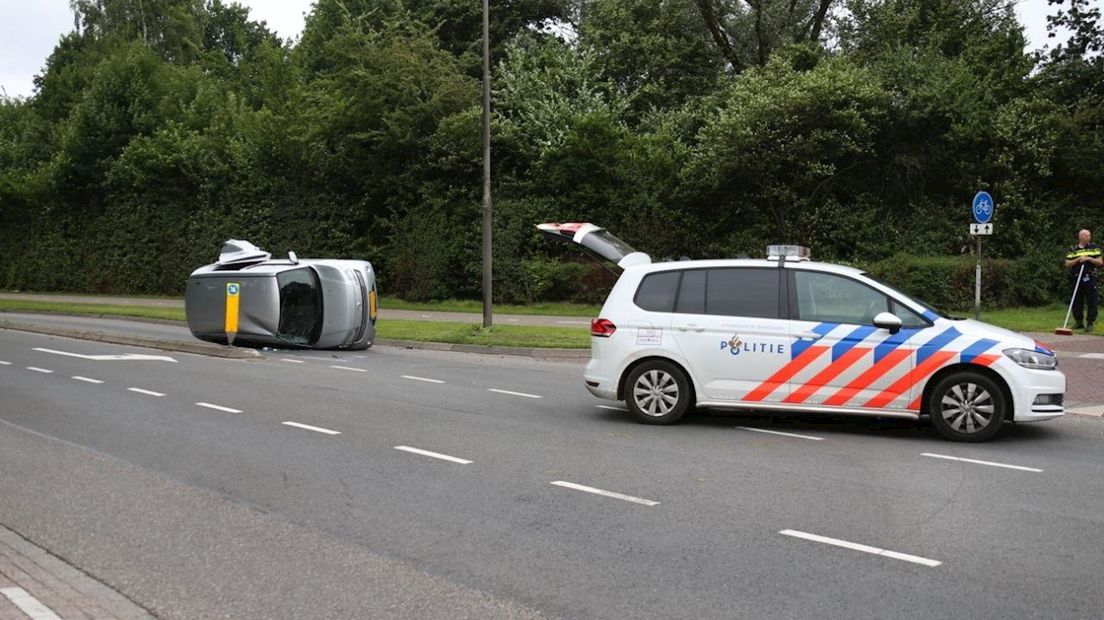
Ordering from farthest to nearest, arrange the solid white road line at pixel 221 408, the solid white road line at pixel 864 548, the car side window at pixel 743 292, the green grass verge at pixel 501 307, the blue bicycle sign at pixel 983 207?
the green grass verge at pixel 501 307, the blue bicycle sign at pixel 983 207, the solid white road line at pixel 221 408, the car side window at pixel 743 292, the solid white road line at pixel 864 548

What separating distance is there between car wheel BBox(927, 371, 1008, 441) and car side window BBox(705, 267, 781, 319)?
65.6 inches

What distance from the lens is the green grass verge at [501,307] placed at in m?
27.8

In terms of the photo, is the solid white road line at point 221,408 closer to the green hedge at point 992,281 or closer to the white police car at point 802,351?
the white police car at point 802,351

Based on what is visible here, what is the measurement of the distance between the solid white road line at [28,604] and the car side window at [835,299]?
6759 millimetres

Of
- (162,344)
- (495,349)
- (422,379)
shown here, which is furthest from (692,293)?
(162,344)

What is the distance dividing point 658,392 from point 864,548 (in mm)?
4271

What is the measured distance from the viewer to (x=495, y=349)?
1814 centimetres

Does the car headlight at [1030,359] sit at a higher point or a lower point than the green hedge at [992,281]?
lower

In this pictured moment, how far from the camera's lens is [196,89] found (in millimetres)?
47000

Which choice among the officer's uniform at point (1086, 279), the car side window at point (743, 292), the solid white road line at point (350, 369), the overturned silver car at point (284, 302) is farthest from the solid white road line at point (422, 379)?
the officer's uniform at point (1086, 279)

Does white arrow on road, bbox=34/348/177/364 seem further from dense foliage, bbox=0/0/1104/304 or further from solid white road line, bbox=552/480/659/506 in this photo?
dense foliage, bbox=0/0/1104/304

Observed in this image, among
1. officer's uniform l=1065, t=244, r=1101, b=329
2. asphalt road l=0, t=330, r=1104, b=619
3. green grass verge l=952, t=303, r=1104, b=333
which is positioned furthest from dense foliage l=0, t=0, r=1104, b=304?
asphalt road l=0, t=330, r=1104, b=619

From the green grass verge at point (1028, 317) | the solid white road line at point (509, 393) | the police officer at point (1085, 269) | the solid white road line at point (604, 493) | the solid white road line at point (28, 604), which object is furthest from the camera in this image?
the green grass verge at point (1028, 317)

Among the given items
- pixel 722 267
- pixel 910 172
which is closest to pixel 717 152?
pixel 910 172
